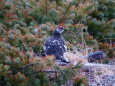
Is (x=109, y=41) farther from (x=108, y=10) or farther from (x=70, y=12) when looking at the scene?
(x=70, y=12)

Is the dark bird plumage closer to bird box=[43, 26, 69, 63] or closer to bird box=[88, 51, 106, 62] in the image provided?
bird box=[43, 26, 69, 63]

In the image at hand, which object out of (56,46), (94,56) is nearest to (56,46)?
(56,46)

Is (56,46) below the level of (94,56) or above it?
above

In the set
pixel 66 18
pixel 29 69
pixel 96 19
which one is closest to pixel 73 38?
pixel 66 18

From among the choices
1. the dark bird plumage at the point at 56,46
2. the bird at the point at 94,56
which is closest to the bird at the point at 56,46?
the dark bird plumage at the point at 56,46

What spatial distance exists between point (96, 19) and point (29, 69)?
4.38 meters

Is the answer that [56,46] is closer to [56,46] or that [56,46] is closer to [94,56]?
[56,46]

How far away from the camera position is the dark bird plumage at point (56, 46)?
21.1 feet

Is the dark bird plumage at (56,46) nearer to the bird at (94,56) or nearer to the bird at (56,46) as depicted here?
the bird at (56,46)

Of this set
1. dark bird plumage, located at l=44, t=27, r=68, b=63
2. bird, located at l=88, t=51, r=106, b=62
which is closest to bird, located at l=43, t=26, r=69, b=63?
dark bird plumage, located at l=44, t=27, r=68, b=63

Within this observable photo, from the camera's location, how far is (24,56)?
204 inches

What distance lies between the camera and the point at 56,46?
6453mm

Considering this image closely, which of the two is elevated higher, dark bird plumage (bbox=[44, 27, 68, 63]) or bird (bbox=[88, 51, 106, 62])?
dark bird plumage (bbox=[44, 27, 68, 63])

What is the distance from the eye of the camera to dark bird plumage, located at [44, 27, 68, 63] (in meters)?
6.44
